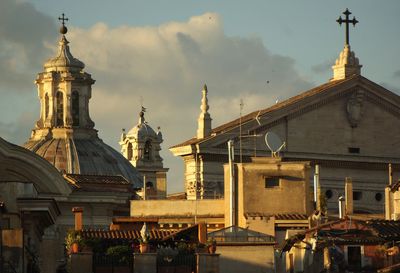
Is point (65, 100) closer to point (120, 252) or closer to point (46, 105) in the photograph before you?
point (46, 105)

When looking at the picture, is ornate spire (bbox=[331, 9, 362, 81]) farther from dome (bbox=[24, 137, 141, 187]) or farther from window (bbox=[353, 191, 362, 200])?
dome (bbox=[24, 137, 141, 187])

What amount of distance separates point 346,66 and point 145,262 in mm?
62679

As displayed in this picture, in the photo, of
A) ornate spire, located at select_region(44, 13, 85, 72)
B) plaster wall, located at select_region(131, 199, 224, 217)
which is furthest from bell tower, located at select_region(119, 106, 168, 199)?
plaster wall, located at select_region(131, 199, 224, 217)

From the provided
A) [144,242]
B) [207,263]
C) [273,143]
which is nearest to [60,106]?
[273,143]

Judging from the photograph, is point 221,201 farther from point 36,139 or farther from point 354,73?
point 36,139

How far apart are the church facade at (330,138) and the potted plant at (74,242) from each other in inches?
1939

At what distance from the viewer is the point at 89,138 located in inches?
5738

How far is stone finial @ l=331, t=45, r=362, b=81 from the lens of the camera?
13538 centimetres

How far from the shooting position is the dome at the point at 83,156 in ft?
460

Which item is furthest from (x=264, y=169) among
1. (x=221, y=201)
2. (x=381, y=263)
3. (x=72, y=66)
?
(x=72, y=66)

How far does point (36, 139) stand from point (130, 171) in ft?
22.3

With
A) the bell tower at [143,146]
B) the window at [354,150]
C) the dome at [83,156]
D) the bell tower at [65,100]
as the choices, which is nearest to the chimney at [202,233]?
the window at [354,150]

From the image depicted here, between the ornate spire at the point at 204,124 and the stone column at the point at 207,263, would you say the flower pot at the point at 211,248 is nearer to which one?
the stone column at the point at 207,263

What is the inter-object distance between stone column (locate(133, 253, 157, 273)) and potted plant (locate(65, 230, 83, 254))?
62.8 inches
